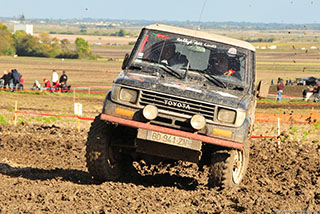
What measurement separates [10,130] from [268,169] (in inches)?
289

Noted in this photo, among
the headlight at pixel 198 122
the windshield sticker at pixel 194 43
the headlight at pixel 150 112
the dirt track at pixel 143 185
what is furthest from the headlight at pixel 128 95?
the windshield sticker at pixel 194 43

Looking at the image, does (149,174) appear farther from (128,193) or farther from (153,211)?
(153,211)

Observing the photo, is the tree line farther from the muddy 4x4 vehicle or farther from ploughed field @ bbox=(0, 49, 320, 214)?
the muddy 4x4 vehicle

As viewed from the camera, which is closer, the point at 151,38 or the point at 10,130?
the point at 151,38

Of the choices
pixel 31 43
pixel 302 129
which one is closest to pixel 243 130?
pixel 302 129

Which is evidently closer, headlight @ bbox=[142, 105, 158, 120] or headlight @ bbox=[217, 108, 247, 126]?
headlight @ bbox=[142, 105, 158, 120]

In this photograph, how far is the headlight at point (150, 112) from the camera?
7500 millimetres

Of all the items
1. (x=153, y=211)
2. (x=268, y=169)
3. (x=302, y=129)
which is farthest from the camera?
(x=302, y=129)

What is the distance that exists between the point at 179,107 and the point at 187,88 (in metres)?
0.34

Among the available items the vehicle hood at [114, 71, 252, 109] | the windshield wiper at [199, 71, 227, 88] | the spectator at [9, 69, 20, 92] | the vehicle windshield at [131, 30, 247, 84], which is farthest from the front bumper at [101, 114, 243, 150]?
the spectator at [9, 69, 20, 92]

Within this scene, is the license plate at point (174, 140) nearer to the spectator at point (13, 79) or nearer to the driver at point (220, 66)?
the driver at point (220, 66)

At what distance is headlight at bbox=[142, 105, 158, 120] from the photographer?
7.50m

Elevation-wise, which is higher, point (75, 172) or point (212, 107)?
point (212, 107)

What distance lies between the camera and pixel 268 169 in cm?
1070
